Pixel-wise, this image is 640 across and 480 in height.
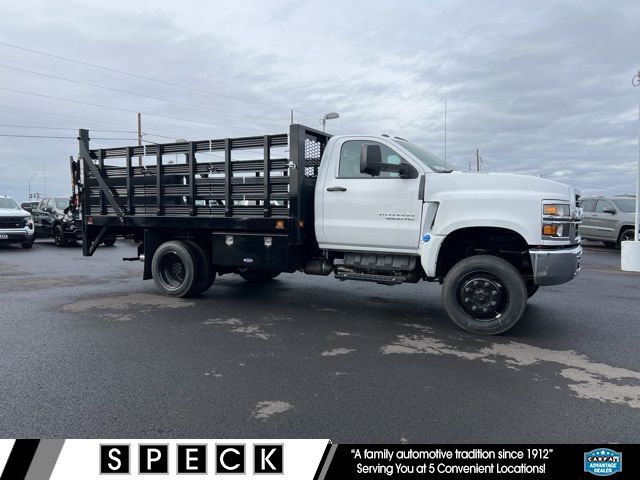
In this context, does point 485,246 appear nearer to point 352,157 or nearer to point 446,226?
point 446,226

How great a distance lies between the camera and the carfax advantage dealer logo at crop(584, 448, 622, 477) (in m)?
2.88

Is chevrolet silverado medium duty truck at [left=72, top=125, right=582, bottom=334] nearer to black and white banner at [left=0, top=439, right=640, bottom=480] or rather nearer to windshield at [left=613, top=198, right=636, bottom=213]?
black and white banner at [left=0, top=439, right=640, bottom=480]

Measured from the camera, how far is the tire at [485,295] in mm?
5641

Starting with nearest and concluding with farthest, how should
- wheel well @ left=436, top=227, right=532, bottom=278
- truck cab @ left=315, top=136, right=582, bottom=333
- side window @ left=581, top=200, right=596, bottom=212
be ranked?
truck cab @ left=315, top=136, right=582, bottom=333
wheel well @ left=436, top=227, right=532, bottom=278
side window @ left=581, top=200, right=596, bottom=212

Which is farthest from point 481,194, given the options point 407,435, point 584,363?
point 407,435

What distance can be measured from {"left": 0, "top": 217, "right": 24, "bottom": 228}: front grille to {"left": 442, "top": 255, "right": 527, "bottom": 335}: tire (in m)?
16.2

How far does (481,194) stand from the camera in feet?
18.9

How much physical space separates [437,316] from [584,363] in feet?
7.38

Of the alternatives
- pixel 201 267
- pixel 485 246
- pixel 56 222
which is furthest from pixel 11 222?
pixel 485 246

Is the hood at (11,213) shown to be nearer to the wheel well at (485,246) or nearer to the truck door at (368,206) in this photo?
the truck door at (368,206)

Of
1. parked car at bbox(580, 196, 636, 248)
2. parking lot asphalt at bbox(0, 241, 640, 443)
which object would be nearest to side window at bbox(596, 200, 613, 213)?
parked car at bbox(580, 196, 636, 248)

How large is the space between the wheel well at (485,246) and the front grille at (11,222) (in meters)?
15.9

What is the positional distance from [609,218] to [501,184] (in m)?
13.9

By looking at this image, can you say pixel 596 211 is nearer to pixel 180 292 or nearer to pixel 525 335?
pixel 525 335
